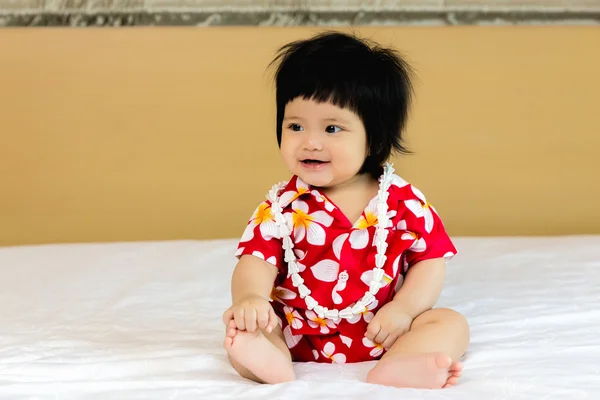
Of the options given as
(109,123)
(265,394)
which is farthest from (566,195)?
(265,394)

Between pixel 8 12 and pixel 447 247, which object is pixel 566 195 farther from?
pixel 8 12

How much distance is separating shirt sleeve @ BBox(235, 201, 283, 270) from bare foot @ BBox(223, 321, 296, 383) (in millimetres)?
138

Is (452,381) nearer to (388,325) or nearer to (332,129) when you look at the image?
(388,325)

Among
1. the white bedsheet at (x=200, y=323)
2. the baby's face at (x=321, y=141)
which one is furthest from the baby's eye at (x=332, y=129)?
the white bedsheet at (x=200, y=323)

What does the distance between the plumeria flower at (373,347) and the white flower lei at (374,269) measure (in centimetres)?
4

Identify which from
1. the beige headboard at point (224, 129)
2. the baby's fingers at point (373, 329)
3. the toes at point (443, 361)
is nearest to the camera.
→ the toes at point (443, 361)

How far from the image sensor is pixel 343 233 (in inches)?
44.9

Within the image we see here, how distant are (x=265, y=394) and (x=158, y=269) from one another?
735mm

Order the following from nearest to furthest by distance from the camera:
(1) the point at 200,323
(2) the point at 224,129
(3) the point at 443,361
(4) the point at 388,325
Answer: (3) the point at 443,361 < (4) the point at 388,325 < (1) the point at 200,323 < (2) the point at 224,129

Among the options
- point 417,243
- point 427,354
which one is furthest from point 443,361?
point 417,243

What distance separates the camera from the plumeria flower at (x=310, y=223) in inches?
45.0

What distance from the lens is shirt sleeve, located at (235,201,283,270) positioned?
1.15 metres

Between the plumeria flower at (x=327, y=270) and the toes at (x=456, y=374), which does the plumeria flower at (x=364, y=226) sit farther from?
the toes at (x=456, y=374)

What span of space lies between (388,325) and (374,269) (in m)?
0.08
